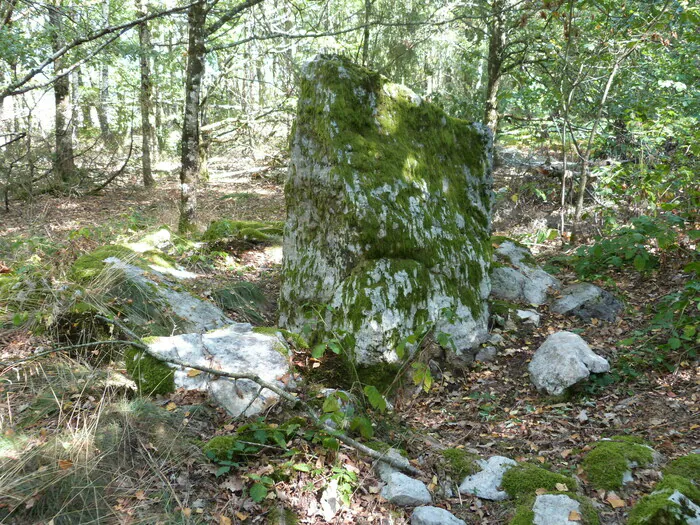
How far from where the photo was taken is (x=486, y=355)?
4645 mm

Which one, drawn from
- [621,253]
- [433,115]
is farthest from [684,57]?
[433,115]

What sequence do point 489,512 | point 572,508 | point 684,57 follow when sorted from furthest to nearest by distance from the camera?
point 684,57 < point 489,512 < point 572,508

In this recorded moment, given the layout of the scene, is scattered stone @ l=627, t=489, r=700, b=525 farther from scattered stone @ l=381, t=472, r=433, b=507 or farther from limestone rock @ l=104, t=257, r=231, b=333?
limestone rock @ l=104, t=257, r=231, b=333

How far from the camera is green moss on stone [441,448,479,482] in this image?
299cm

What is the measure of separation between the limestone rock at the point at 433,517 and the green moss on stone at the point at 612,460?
3.10 ft

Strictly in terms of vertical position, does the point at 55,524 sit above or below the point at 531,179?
below

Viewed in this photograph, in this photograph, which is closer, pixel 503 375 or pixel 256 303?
pixel 503 375

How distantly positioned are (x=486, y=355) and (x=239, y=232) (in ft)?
14.2

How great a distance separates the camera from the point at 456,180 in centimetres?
550

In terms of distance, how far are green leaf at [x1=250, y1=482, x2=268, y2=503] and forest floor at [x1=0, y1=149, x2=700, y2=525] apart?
0.07 metres

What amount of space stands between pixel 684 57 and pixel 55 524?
35.5 feet

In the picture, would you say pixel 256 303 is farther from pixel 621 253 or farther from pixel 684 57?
pixel 684 57

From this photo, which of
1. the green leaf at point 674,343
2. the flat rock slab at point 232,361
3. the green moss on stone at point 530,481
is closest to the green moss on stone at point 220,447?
the flat rock slab at point 232,361

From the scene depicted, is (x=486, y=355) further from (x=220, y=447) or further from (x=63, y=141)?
(x=63, y=141)
